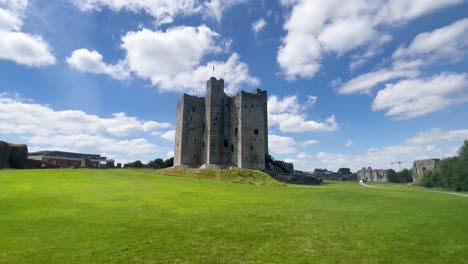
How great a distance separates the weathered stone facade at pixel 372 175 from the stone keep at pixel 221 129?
145 ft

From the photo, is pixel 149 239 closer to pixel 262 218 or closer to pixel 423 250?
pixel 262 218

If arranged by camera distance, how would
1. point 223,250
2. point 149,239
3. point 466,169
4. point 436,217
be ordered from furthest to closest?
point 466,169 < point 436,217 < point 149,239 < point 223,250

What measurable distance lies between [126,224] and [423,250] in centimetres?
813

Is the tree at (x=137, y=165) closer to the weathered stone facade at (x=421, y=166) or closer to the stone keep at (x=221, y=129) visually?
the stone keep at (x=221, y=129)

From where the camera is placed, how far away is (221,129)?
154ft

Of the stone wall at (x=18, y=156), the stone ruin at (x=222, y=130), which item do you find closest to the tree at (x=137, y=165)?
A: the stone ruin at (x=222, y=130)

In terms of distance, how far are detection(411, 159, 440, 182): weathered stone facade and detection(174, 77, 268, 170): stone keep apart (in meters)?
37.3

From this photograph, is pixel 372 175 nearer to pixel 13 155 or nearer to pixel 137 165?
pixel 137 165

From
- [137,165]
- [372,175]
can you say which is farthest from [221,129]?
[372,175]

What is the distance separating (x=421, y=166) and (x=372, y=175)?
1605 centimetres

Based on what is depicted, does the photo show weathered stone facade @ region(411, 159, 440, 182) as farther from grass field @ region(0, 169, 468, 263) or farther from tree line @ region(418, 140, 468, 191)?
grass field @ region(0, 169, 468, 263)

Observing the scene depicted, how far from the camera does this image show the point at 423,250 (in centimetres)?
745

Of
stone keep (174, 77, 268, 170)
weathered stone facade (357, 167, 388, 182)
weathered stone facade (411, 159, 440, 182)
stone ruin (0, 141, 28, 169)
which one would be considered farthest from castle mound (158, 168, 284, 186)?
weathered stone facade (357, 167, 388, 182)

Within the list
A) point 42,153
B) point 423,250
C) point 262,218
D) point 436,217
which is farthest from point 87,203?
point 42,153
